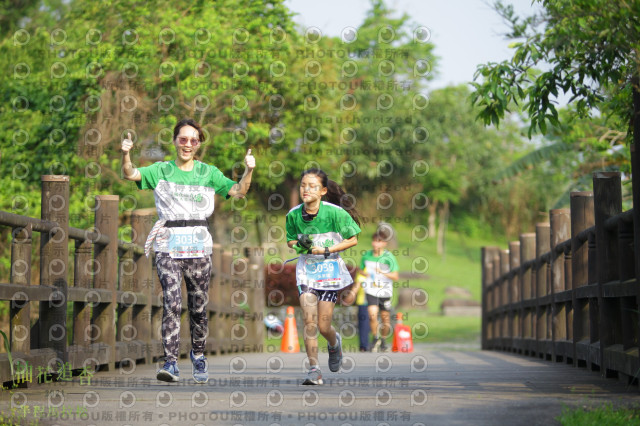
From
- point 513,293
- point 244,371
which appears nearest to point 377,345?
point 513,293

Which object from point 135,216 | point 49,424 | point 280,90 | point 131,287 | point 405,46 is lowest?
point 49,424

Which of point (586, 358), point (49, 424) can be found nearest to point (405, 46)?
point (586, 358)

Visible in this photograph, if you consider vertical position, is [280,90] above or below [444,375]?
above

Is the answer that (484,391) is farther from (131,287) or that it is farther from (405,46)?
(405,46)

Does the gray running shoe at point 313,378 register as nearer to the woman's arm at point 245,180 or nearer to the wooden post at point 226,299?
the woman's arm at point 245,180

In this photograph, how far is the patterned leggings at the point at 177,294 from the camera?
735 cm

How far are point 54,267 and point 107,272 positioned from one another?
1.37 metres

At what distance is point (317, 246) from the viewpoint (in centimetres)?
769

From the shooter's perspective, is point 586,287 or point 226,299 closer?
point 586,287

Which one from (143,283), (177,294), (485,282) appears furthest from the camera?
(485,282)

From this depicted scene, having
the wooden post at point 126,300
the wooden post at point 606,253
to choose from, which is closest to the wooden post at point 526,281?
the wooden post at point 126,300

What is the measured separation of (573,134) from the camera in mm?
19391

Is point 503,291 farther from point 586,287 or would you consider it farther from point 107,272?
point 107,272

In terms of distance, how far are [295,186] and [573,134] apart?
59.3 feet
